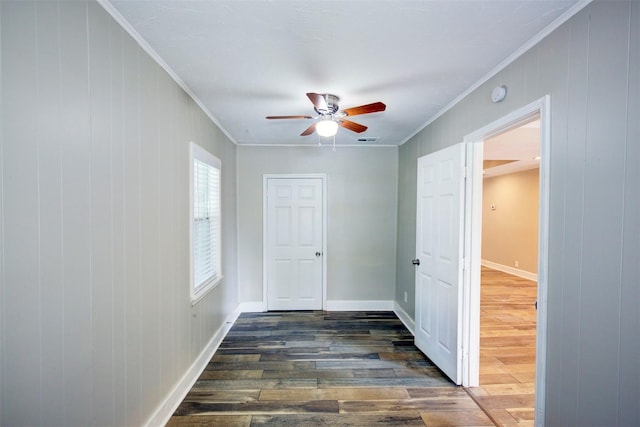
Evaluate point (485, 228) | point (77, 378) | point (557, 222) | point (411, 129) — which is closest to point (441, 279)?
point (557, 222)

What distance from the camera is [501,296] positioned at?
16.4ft

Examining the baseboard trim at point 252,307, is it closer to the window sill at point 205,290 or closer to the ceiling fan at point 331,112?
the window sill at point 205,290

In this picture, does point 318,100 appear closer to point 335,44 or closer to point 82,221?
point 335,44

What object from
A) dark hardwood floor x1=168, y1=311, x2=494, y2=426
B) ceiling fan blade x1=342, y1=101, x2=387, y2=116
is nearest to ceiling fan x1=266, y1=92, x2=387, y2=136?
ceiling fan blade x1=342, y1=101, x2=387, y2=116

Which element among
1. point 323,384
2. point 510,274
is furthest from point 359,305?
point 510,274

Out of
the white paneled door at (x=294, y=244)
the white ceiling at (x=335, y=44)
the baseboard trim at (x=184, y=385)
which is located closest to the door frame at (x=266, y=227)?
the white paneled door at (x=294, y=244)

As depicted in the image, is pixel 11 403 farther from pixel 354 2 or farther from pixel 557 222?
pixel 557 222

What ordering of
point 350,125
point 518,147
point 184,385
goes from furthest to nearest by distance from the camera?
point 518,147, point 350,125, point 184,385

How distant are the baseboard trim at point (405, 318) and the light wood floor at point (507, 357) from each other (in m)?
0.76

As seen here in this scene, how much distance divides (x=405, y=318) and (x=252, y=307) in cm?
225

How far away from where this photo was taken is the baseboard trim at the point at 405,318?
3.41 meters

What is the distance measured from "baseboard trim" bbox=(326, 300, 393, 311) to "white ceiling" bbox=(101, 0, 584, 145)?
293cm

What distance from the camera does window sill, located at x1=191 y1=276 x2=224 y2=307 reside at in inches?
95.3

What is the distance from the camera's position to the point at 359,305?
13.6 feet
